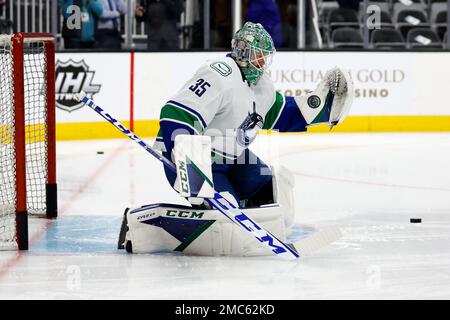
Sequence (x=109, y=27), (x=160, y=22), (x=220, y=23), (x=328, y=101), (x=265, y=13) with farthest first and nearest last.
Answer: (x=220, y=23)
(x=265, y=13)
(x=160, y=22)
(x=109, y=27)
(x=328, y=101)

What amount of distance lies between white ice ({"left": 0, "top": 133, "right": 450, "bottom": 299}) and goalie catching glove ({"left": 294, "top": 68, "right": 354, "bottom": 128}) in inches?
20.6

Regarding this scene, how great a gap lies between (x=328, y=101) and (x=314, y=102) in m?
0.06

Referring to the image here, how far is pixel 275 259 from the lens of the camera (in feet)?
14.1

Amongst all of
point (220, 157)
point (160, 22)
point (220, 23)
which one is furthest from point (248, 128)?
point (220, 23)

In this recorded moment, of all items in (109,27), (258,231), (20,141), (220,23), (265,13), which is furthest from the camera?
(220,23)

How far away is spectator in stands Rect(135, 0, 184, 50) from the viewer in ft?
30.3

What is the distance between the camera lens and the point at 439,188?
648cm

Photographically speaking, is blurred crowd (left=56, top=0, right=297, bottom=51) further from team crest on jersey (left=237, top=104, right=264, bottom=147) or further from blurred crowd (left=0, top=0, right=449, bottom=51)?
team crest on jersey (left=237, top=104, right=264, bottom=147)

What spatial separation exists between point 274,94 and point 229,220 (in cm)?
70

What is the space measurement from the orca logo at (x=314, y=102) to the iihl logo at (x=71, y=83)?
14.0 feet

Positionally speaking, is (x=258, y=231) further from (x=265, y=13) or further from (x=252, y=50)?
(x=265, y=13)

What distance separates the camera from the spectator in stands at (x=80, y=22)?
8.92m

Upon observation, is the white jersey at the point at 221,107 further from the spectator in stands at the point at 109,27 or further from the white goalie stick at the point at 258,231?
the spectator in stands at the point at 109,27
